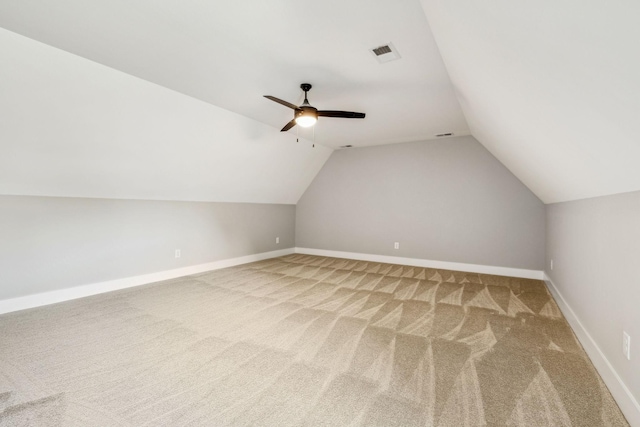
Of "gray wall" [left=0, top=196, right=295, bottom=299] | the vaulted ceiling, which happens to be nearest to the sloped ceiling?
the vaulted ceiling

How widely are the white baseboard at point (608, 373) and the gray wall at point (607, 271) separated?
0.15ft

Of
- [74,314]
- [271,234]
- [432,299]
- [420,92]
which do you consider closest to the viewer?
[74,314]

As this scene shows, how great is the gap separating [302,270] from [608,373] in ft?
13.5

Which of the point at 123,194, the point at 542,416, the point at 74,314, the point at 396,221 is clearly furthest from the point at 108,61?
the point at 396,221

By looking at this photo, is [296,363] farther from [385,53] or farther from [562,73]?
[385,53]

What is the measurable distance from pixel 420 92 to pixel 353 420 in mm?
3267

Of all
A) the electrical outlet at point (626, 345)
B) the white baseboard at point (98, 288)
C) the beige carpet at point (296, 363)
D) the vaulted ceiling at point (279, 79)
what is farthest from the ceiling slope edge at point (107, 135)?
the electrical outlet at point (626, 345)

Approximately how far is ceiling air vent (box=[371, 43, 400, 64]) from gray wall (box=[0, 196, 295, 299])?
12.4ft

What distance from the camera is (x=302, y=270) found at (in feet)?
17.5

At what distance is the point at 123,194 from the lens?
397 cm

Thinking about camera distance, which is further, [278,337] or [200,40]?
[278,337]

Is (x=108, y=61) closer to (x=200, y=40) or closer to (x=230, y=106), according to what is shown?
(x=200, y=40)

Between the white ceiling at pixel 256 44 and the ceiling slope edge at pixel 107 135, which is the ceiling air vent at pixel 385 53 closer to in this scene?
the white ceiling at pixel 256 44

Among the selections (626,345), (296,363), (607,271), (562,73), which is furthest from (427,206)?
(562,73)
